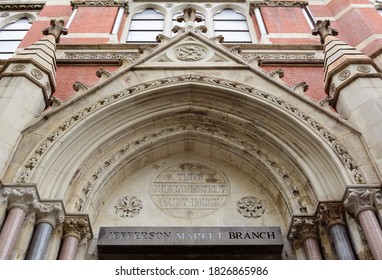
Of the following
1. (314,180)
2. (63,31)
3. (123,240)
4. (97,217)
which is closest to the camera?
(123,240)

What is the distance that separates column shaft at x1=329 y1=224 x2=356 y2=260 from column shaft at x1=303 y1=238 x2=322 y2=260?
35cm

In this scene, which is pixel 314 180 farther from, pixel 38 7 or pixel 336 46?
pixel 38 7

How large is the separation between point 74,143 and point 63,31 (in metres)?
3.75

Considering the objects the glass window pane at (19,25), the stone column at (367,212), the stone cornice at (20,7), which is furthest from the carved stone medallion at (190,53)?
the stone cornice at (20,7)

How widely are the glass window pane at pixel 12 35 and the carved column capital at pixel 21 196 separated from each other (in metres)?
8.42

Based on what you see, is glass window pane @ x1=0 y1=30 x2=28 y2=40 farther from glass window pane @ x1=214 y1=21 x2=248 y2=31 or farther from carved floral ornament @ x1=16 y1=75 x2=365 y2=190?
carved floral ornament @ x1=16 y1=75 x2=365 y2=190

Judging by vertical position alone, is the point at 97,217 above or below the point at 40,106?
below

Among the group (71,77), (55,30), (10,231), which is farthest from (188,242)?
(55,30)

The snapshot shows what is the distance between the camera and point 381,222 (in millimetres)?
6215

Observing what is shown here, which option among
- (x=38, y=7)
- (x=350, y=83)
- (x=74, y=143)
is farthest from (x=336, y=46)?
(x=38, y=7)

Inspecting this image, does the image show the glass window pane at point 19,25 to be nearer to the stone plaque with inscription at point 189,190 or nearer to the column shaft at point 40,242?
the stone plaque with inscription at point 189,190

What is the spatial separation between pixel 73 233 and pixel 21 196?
106 cm

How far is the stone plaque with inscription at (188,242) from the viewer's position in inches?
272

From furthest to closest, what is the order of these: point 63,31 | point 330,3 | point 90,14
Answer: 1. point 330,3
2. point 90,14
3. point 63,31
